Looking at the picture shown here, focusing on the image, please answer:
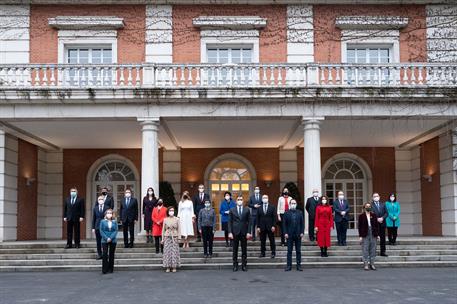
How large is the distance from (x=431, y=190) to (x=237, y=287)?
42.1 feet

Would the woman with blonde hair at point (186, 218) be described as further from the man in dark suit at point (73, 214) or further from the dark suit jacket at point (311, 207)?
the dark suit jacket at point (311, 207)

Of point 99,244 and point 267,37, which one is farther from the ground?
point 267,37

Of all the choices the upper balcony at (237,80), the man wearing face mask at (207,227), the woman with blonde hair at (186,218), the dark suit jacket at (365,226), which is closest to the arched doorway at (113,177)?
the upper balcony at (237,80)

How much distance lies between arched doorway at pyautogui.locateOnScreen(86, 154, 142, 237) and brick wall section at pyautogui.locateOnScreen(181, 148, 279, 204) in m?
1.99

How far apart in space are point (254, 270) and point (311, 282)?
2510mm

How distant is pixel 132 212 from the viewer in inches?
639

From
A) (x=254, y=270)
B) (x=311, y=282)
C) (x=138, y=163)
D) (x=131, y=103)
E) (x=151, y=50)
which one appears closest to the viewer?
(x=311, y=282)

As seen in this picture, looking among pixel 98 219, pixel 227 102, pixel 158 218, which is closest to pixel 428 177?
pixel 227 102

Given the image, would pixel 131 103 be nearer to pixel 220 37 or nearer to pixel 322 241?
pixel 220 37

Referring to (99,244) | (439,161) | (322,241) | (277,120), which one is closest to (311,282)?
(322,241)

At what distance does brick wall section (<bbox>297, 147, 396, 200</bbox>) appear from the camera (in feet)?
76.8

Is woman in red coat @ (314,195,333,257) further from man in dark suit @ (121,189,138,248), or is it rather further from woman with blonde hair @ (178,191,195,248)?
man in dark suit @ (121,189,138,248)

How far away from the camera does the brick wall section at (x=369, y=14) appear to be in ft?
68.2

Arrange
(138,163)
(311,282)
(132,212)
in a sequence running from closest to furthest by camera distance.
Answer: (311,282)
(132,212)
(138,163)
